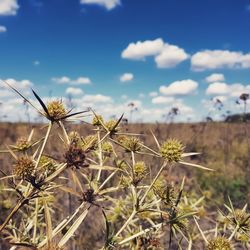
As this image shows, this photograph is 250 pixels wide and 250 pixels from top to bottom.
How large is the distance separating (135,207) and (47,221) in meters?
0.61

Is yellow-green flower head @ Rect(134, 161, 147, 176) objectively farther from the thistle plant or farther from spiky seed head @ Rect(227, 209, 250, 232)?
spiky seed head @ Rect(227, 209, 250, 232)

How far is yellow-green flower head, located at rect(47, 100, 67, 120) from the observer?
134 centimetres

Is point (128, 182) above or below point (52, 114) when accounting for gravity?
below

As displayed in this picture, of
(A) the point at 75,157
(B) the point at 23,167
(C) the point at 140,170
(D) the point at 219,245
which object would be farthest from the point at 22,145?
(D) the point at 219,245

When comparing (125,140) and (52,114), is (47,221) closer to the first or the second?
(52,114)

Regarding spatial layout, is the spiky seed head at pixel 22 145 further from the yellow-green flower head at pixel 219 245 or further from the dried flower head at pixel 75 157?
the yellow-green flower head at pixel 219 245

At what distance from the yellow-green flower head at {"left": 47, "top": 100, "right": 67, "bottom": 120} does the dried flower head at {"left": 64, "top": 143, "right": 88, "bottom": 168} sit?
311 millimetres

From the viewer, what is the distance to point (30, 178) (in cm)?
105

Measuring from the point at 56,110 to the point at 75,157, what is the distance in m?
0.43

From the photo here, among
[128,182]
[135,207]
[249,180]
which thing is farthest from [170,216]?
[249,180]

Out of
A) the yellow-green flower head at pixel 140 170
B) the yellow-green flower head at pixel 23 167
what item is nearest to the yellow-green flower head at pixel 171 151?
the yellow-green flower head at pixel 140 170

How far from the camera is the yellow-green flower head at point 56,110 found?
1337mm

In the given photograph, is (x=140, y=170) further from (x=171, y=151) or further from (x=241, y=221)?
(x=241, y=221)

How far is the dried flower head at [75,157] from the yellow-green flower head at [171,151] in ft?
2.32
